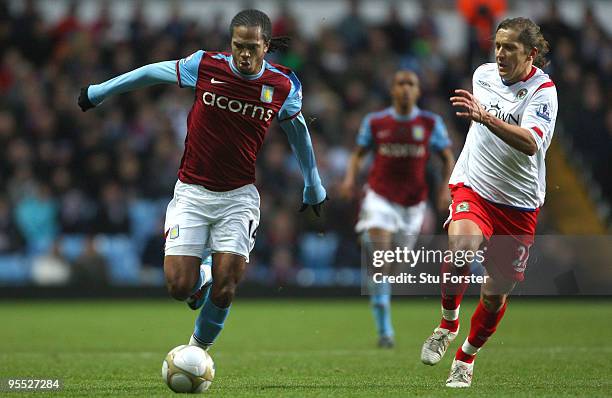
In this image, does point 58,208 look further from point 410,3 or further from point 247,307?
point 410,3

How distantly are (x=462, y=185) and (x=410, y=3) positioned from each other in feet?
48.4

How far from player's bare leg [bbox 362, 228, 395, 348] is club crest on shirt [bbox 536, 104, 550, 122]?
162 inches

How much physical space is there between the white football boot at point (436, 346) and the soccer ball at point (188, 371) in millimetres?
1715

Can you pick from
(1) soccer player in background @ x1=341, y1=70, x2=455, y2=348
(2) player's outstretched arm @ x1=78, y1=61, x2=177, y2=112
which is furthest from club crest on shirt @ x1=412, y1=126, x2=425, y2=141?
(2) player's outstretched arm @ x1=78, y1=61, x2=177, y2=112

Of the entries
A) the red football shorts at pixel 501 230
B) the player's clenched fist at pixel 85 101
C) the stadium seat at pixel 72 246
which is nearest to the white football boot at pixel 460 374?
the red football shorts at pixel 501 230

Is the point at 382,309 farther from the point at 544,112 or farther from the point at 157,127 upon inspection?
the point at 157,127

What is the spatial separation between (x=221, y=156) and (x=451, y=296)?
1948 mm

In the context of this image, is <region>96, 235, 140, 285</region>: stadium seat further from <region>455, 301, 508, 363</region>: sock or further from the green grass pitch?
<region>455, 301, 508, 363</region>: sock

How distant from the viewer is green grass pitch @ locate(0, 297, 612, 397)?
7242 millimetres

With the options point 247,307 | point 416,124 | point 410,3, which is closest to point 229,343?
point 416,124

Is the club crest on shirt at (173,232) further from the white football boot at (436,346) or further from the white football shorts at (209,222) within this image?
the white football boot at (436,346)

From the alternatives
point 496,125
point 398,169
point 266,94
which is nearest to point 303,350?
point 398,169

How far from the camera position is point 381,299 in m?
10.9

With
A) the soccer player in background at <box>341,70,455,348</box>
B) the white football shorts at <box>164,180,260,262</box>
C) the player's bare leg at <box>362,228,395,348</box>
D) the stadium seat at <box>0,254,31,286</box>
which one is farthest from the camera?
the stadium seat at <box>0,254,31,286</box>
